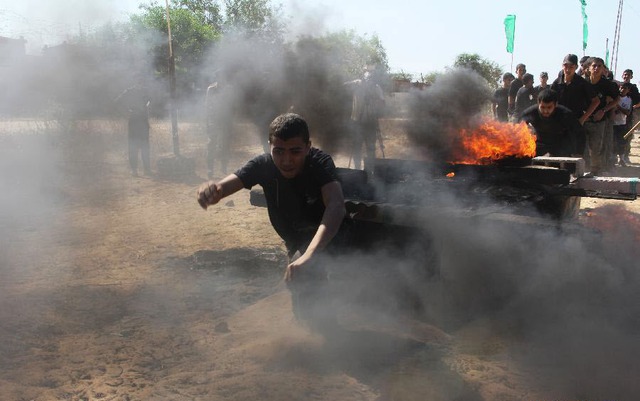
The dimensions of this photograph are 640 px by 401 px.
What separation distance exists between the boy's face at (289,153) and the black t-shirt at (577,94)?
540 centimetres

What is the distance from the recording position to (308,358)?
300 centimetres

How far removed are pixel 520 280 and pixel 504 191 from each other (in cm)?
121

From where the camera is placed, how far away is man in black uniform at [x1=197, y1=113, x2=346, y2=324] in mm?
3053

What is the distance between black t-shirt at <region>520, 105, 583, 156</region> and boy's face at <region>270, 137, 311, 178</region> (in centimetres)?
381

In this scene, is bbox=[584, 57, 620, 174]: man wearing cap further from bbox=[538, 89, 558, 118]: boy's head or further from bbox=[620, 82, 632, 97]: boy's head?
bbox=[620, 82, 632, 97]: boy's head

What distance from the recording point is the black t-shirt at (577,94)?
7.13 meters

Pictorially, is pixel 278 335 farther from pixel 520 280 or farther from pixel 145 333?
pixel 520 280

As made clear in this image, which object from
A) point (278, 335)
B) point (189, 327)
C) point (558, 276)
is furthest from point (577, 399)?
point (189, 327)

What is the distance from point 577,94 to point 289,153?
561cm

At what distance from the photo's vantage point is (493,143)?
18.5ft

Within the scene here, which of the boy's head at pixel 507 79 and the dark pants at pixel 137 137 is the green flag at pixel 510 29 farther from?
the dark pants at pixel 137 137

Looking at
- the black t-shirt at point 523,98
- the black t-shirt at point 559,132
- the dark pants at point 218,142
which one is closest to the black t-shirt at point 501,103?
the black t-shirt at point 523,98

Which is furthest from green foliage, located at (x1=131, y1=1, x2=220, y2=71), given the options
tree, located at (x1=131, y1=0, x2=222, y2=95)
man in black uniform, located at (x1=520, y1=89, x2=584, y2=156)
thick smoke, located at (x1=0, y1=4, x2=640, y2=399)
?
man in black uniform, located at (x1=520, y1=89, x2=584, y2=156)

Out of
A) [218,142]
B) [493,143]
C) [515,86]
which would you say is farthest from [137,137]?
[515,86]
